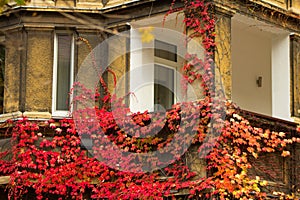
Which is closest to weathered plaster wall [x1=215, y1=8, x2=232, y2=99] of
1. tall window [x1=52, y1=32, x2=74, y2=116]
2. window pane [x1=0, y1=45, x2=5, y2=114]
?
tall window [x1=52, y1=32, x2=74, y2=116]

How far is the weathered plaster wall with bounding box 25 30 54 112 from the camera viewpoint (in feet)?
49.9

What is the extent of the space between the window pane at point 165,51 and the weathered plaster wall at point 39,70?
7.08 ft

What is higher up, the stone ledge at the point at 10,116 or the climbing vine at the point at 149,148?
the stone ledge at the point at 10,116

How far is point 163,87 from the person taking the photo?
16.0 m

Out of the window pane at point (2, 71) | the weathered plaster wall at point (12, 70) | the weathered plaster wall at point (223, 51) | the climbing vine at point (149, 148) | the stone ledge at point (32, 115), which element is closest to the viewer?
the climbing vine at point (149, 148)

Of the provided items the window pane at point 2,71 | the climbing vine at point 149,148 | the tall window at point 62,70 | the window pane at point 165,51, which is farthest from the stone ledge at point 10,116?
the window pane at point 165,51

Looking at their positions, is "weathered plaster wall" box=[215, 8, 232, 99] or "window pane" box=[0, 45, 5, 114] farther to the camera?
"window pane" box=[0, 45, 5, 114]

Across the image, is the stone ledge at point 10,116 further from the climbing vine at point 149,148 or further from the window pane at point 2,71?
the window pane at point 2,71

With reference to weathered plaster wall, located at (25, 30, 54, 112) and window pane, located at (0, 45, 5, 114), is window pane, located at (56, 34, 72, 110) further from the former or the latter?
window pane, located at (0, 45, 5, 114)

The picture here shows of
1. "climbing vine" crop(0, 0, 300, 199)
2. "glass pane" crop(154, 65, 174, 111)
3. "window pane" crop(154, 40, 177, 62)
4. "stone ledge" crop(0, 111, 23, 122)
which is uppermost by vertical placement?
"window pane" crop(154, 40, 177, 62)

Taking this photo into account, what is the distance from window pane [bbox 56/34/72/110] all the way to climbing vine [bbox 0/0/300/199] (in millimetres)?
594

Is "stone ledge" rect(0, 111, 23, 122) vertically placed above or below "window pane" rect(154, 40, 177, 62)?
below

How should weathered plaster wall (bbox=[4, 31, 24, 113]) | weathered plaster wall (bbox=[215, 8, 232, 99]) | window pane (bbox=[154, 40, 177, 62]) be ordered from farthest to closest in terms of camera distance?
1. window pane (bbox=[154, 40, 177, 62])
2. weathered plaster wall (bbox=[4, 31, 24, 113])
3. weathered plaster wall (bbox=[215, 8, 232, 99])

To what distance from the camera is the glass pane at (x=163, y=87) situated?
15.9 metres
